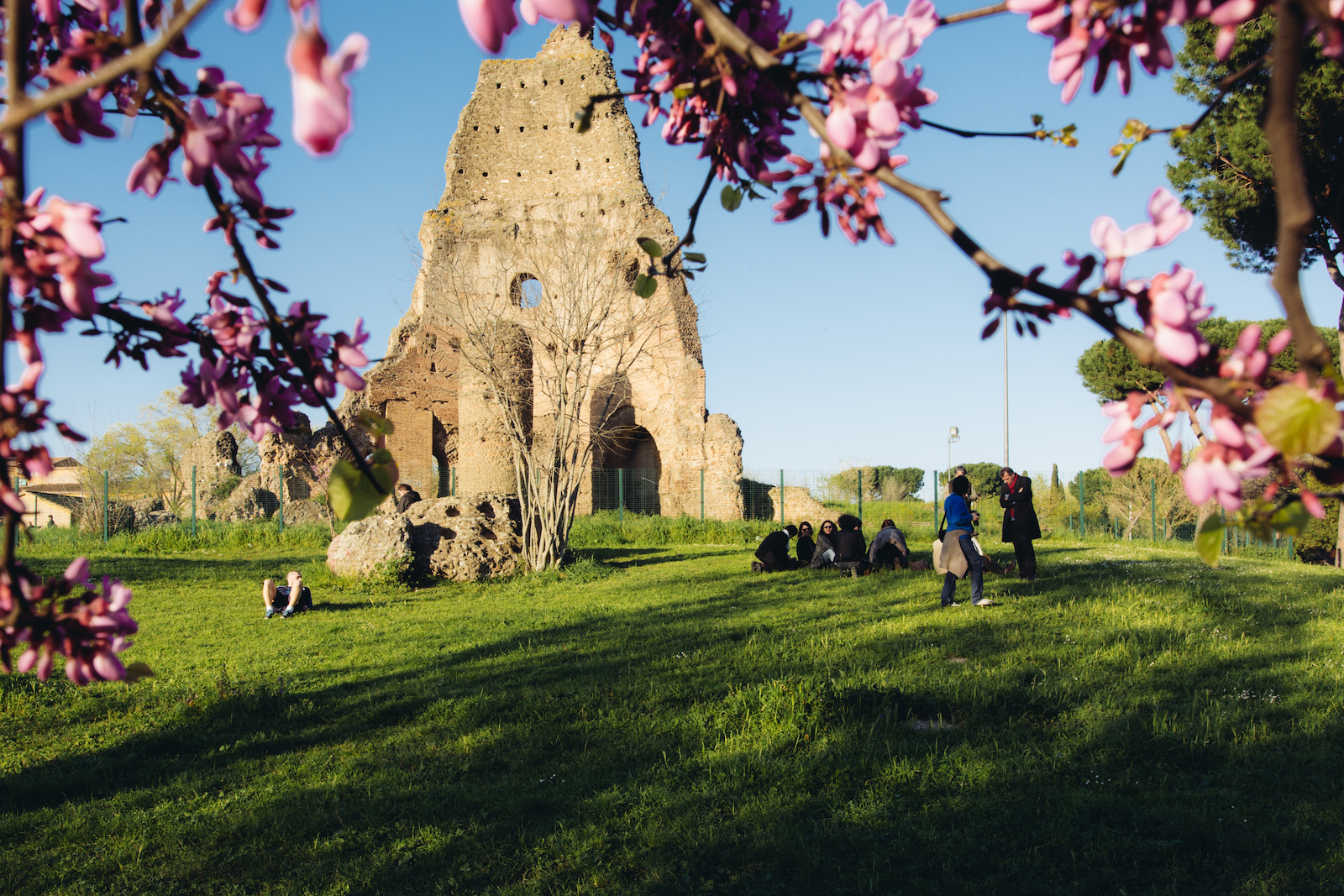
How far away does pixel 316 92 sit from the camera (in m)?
0.62

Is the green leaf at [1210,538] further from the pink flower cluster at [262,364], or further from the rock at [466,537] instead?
the rock at [466,537]

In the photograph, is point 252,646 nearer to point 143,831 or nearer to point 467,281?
point 143,831

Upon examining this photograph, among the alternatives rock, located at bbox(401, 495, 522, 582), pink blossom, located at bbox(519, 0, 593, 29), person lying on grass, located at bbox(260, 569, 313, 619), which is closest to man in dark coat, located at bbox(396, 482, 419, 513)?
rock, located at bbox(401, 495, 522, 582)

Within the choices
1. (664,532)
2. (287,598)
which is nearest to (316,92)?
(287,598)

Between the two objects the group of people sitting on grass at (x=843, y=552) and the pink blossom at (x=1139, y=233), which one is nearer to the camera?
the pink blossom at (x=1139, y=233)

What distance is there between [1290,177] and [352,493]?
1.06 meters

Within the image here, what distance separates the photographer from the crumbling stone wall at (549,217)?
70.8 feet

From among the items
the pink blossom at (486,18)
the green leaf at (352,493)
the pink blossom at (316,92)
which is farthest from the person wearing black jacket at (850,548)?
the pink blossom at (316,92)

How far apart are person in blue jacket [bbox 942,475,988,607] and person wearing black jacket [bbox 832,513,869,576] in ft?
8.01

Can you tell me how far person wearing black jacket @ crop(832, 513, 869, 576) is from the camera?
1102cm

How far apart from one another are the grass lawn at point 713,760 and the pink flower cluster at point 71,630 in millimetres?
2457

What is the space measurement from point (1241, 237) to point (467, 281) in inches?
500

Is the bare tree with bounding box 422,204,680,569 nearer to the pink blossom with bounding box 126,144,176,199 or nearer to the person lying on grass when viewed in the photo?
the person lying on grass

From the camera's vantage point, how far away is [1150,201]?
2.86 ft
